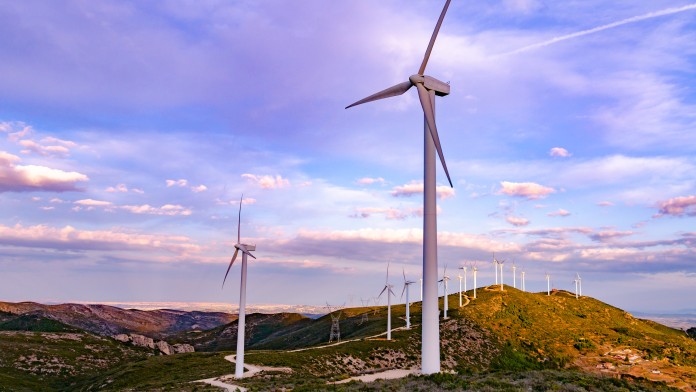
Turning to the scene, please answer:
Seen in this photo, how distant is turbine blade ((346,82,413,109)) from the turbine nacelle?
1682 mm

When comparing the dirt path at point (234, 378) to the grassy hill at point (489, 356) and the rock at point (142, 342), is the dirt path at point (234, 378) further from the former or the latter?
the rock at point (142, 342)

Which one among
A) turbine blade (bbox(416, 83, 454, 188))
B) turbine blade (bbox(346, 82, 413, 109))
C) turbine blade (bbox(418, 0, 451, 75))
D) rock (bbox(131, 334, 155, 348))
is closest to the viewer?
turbine blade (bbox(416, 83, 454, 188))

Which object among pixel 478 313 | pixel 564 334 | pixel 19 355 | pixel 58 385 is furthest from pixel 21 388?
pixel 564 334

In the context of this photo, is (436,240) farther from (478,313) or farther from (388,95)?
(478,313)

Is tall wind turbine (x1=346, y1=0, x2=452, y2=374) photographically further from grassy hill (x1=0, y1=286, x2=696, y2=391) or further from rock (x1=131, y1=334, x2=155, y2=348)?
rock (x1=131, y1=334, x2=155, y2=348)

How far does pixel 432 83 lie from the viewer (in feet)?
174

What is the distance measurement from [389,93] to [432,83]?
5881mm

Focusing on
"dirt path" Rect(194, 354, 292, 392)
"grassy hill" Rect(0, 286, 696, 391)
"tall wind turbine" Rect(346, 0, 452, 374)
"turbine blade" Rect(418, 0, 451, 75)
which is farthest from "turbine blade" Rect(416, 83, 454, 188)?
"dirt path" Rect(194, 354, 292, 392)

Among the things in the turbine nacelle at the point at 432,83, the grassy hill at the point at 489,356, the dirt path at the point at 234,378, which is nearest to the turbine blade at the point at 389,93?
Result: the turbine nacelle at the point at 432,83

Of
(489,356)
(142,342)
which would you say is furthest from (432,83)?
(142,342)

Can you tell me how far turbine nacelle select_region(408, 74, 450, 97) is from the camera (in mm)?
52594

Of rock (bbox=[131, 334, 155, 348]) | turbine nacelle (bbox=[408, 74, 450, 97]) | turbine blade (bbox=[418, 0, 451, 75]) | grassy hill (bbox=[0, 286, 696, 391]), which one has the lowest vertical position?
rock (bbox=[131, 334, 155, 348])

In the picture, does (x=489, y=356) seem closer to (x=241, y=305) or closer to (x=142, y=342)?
(x=241, y=305)

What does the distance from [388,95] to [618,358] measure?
391 ft
